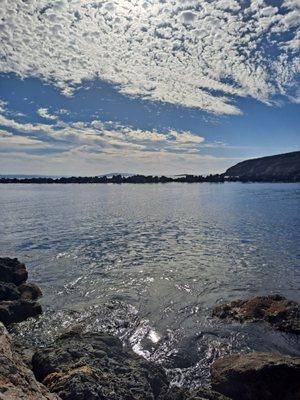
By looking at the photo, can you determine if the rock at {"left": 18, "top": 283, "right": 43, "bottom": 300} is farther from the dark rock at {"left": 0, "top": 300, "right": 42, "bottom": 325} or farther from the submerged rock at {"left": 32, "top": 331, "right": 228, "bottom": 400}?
the submerged rock at {"left": 32, "top": 331, "right": 228, "bottom": 400}

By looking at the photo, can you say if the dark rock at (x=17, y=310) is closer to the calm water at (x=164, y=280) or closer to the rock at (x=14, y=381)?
the calm water at (x=164, y=280)

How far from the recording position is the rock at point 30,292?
68.0 ft

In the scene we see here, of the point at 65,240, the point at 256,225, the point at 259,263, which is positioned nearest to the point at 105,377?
the point at 259,263

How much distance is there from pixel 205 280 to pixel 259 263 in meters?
6.30

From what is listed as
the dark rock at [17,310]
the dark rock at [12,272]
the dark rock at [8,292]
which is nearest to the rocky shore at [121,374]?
the dark rock at [17,310]

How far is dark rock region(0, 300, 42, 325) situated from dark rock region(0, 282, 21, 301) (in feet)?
5.51

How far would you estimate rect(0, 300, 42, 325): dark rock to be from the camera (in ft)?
56.2

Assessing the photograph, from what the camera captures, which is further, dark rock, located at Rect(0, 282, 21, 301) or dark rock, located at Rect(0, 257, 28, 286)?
dark rock, located at Rect(0, 257, 28, 286)

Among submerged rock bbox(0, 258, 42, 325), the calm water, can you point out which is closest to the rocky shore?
the calm water

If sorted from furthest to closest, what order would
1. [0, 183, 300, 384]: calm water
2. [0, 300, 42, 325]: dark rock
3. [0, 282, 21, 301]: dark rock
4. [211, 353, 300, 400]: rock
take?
1. [0, 282, 21, 301]: dark rock
2. [0, 300, 42, 325]: dark rock
3. [0, 183, 300, 384]: calm water
4. [211, 353, 300, 400]: rock

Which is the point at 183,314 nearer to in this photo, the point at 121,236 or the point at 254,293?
the point at 254,293

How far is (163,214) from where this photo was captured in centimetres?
6550

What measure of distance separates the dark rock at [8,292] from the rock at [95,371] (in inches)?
330

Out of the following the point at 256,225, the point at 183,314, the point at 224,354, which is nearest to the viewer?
the point at 224,354
